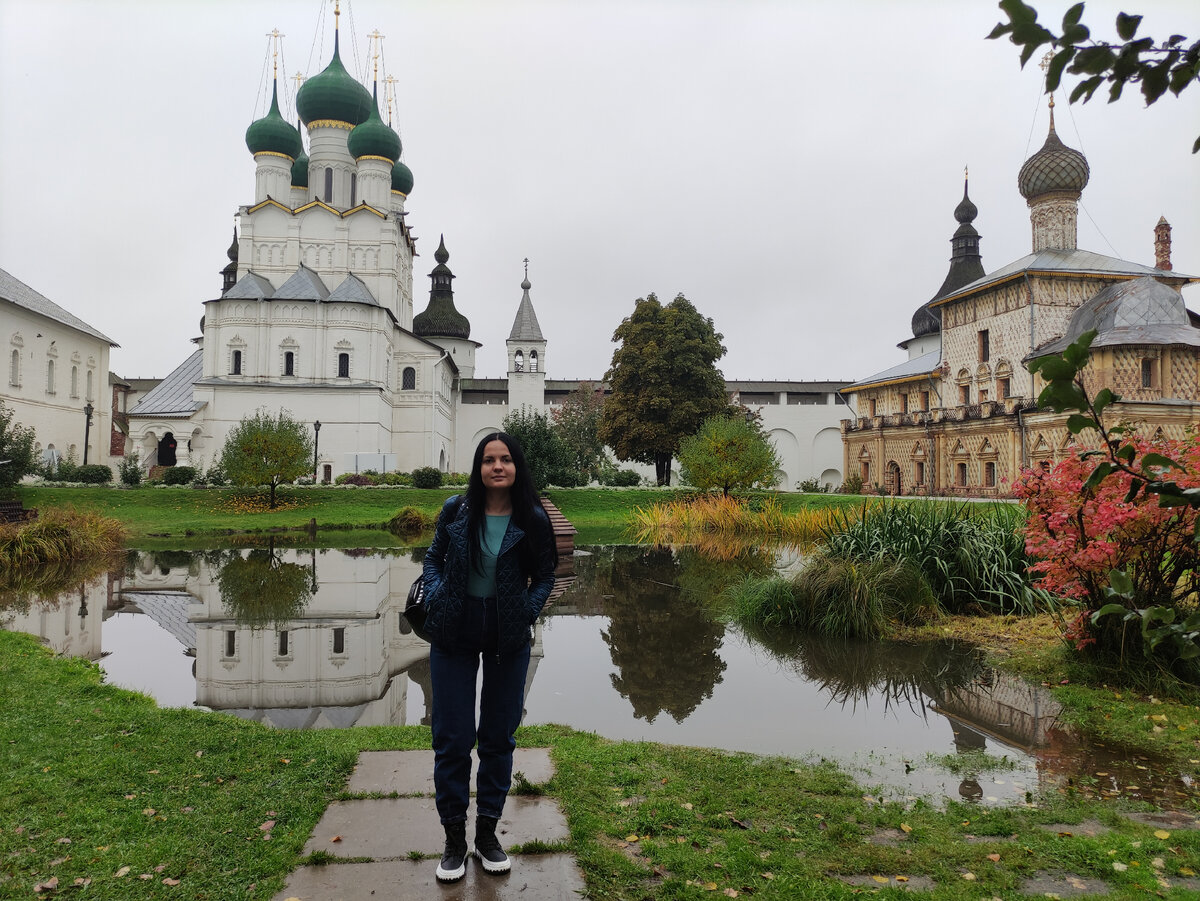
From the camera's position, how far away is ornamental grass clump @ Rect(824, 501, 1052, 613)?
852 centimetres

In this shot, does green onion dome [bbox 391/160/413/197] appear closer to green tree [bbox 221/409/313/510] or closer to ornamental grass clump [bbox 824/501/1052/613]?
green tree [bbox 221/409/313/510]

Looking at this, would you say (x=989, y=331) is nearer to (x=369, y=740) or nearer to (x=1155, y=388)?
(x=1155, y=388)

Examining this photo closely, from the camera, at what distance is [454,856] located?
300cm

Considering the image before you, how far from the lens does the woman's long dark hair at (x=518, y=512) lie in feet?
10.6

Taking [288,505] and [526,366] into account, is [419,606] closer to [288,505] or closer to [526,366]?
[288,505]

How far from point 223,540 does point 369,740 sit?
17719 mm

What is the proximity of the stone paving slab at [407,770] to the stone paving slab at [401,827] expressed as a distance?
14cm

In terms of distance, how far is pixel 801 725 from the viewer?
5246 millimetres

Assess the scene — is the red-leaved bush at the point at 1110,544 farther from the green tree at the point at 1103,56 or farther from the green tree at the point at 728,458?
the green tree at the point at 728,458

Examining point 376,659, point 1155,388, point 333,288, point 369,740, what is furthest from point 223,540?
point 1155,388

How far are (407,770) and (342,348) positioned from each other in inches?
1461

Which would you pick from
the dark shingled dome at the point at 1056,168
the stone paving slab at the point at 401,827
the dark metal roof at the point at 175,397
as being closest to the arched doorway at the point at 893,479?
the dark shingled dome at the point at 1056,168

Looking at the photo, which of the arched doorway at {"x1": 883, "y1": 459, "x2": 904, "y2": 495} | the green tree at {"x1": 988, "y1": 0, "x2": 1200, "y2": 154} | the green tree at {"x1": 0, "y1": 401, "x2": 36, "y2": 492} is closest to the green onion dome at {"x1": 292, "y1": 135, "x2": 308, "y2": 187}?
the green tree at {"x1": 0, "y1": 401, "x2": 36, "y2": 492}

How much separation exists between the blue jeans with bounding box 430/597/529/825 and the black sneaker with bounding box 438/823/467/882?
0.06m
